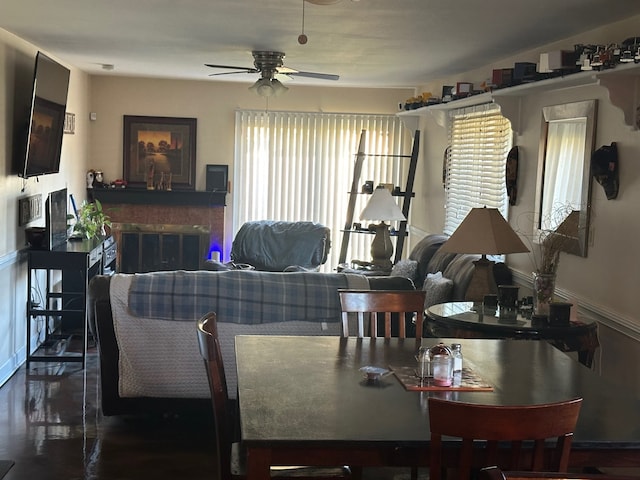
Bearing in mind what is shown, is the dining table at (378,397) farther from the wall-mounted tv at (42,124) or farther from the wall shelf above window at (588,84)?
the wall-mounted tv at (42,124)

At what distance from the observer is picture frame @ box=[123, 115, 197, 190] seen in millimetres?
9414

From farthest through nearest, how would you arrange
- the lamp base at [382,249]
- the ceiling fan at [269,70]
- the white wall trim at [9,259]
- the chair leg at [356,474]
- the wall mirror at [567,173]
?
the lamp base at [382,249] < the ceiling fan at [269,70] < the white wall trim at [9,259] < the wall mirror at [567,173] < the chair leg at [356,474]

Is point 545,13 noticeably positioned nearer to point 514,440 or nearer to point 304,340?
point 304,340

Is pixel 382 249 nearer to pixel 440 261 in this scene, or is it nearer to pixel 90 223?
pixel 440 261

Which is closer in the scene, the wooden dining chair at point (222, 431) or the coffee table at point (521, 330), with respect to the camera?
the wooden dining chair at point (222, 431)

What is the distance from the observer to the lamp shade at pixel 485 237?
4.60 metres

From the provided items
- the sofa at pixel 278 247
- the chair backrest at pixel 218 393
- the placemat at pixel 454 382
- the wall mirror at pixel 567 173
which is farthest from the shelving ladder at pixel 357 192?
the chair backrest at pixel 218 393

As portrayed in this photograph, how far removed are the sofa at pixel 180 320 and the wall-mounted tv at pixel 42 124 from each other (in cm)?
188

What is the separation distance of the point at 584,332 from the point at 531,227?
64.0 inches

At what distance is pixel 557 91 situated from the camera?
5.37 meters

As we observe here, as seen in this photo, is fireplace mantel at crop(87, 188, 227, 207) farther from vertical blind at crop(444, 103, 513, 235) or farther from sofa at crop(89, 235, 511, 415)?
sofa at crop(89, 235, 511, 415)

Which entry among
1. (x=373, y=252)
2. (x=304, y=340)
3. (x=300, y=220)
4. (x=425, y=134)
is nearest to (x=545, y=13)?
(x=304, y=340)

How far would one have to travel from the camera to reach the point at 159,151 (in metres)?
9.47

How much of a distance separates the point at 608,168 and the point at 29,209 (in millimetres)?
4214
